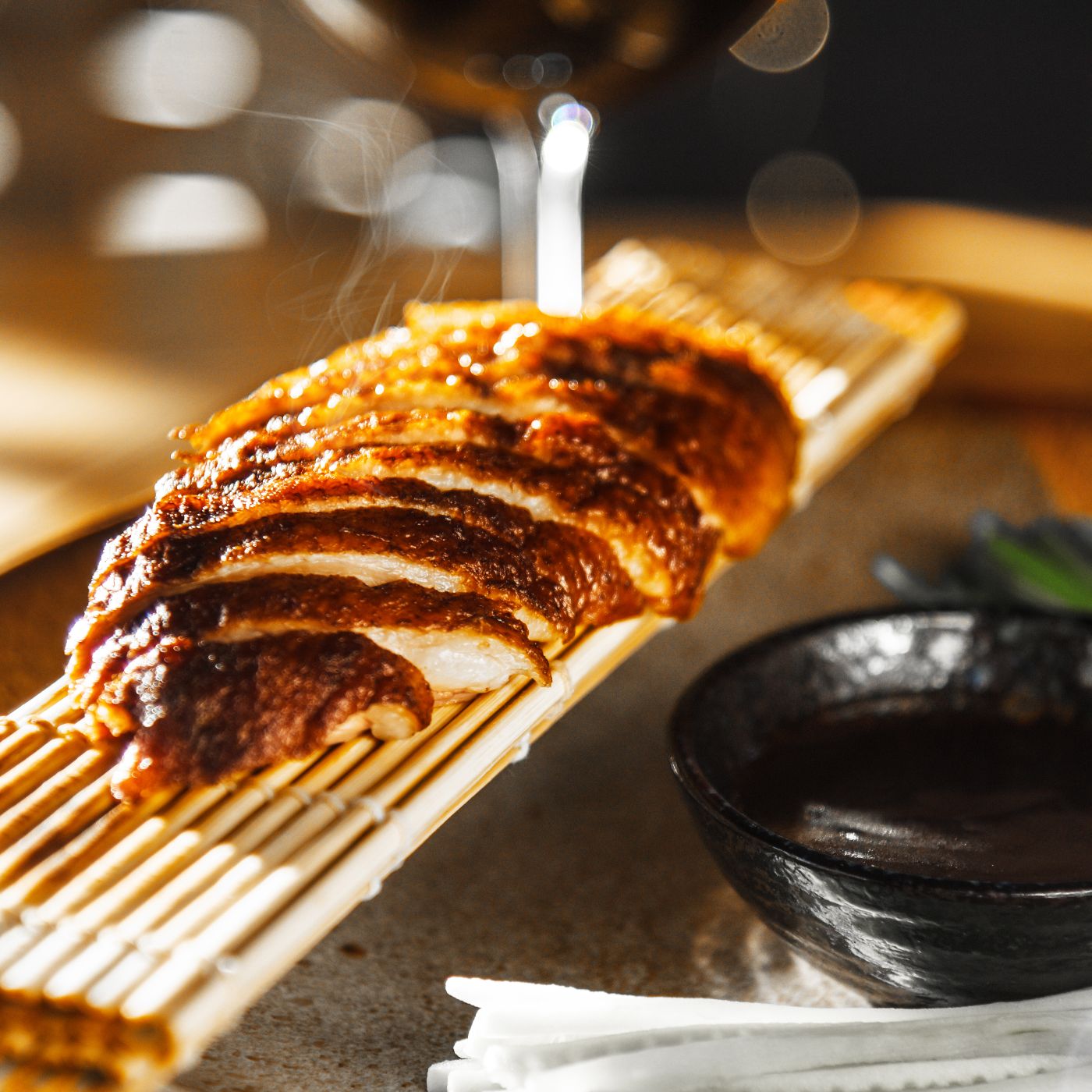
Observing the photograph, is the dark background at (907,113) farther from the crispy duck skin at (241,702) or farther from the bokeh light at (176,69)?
the crispy duck skin at (241,702)

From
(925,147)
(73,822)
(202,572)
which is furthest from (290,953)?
(925,147)

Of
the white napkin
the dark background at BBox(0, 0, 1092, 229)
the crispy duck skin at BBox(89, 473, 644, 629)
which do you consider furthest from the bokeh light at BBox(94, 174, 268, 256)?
the white napkin

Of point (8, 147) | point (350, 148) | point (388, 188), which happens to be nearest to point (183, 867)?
point (388, 188)

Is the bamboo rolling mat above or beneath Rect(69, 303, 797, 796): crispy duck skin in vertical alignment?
beneath

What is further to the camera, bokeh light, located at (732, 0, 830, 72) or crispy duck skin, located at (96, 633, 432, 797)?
bokeh light, located at (732, 0, 830, 72)

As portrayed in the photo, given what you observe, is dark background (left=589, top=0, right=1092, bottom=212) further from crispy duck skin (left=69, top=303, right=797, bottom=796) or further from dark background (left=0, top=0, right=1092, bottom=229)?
crispy duck skin (left=69, top=303, right=797, bottom=796)

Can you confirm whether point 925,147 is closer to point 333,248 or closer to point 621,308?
point 333,248
